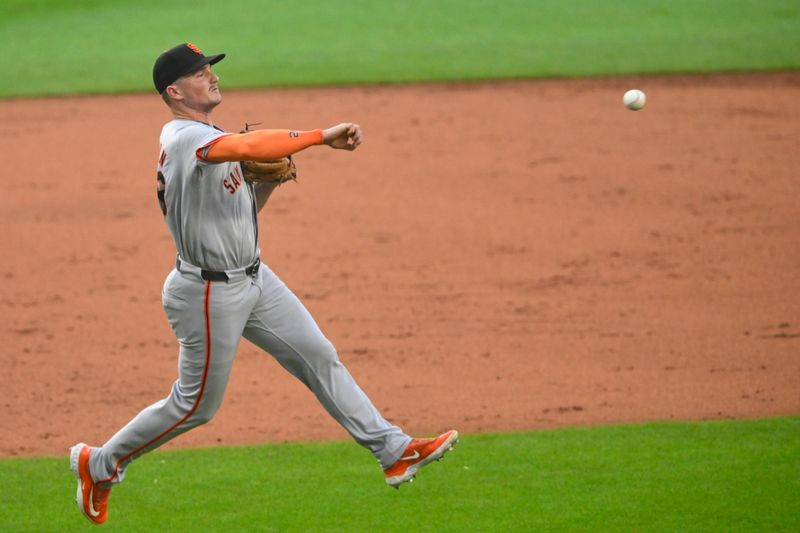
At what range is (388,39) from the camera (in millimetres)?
20141

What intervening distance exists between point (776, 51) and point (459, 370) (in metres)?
11.6

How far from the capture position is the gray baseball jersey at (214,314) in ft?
17.4

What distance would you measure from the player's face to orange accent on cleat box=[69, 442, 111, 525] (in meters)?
1.70

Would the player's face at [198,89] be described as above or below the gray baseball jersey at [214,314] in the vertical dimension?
above

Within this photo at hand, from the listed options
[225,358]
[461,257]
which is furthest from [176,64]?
[461,257]

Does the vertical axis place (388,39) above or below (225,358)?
above

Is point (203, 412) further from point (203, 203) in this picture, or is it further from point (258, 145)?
point (258, 145)

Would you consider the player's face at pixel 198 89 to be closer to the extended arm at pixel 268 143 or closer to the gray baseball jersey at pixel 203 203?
the gray baseball jersey at pixel 203 203

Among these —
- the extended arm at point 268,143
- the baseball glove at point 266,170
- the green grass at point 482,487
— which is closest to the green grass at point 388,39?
the green grass at point 482,487

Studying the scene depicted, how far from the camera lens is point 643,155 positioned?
13.7 metres

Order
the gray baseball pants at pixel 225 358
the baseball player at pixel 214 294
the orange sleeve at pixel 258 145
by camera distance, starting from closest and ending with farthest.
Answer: the orange sleeve at pixel 258 145 < the baseball player at pixel 214 294 < the gray baseball pants at pixel 225 358

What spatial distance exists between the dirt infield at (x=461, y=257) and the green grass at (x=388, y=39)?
1.04m

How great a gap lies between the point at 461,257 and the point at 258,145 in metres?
6.07

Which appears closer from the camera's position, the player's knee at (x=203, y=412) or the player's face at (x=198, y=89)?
the player's face at (x=198, y=89)
